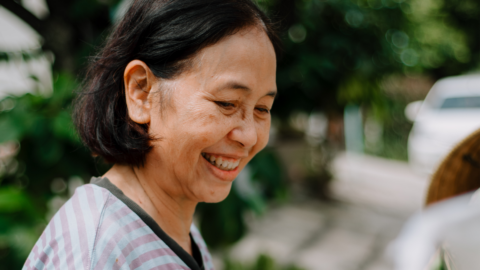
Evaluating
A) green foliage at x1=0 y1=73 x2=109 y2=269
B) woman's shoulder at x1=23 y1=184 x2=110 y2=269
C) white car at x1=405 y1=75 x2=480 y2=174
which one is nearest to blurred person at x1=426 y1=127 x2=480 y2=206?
woman's shoulder at x1=23 y1=184 x2=110 y2=269

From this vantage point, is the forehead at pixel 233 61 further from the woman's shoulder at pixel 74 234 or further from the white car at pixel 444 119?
the white car at pixel 444 119

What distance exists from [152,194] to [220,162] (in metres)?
0.20

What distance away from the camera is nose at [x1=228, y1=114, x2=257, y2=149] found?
0.81 meters

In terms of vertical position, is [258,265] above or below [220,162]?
below

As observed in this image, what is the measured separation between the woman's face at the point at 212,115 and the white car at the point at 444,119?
614 cm

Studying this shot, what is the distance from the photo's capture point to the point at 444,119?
6.20 metres

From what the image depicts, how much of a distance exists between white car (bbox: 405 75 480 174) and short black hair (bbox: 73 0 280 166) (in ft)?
20.4

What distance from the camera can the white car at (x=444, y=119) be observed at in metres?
5.96

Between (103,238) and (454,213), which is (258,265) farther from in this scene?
(103,238)

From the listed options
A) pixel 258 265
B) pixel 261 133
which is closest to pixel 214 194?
pixel 261 133

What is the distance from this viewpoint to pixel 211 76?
76cm

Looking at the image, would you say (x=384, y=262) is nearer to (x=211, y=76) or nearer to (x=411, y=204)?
(x=411, y=204)

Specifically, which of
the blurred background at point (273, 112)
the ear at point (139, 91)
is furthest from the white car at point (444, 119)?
the ear at point (139, 91)

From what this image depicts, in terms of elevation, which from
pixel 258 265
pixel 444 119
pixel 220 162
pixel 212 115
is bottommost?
pixel 258 265
